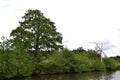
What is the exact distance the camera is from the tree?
5119 centimetres

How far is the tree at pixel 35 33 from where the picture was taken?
51188mm

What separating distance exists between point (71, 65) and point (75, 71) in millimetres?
2480

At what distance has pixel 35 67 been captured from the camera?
170 feet

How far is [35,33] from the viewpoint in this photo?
51375mm

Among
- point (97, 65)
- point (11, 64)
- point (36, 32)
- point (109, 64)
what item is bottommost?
point (11, 64)

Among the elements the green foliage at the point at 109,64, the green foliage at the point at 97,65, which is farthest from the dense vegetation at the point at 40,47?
the green foliage at the point at 109,64

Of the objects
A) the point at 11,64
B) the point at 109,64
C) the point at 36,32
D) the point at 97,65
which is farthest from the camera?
the point at 109,64

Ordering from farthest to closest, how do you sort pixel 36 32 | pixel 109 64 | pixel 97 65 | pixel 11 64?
pixel 109 64 < pixel 97 65 < pixel 36 32 < pixel 11 64

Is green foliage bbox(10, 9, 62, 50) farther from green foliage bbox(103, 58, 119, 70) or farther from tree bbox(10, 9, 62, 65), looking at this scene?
green foliage bbox(103, 58, 119, 70)

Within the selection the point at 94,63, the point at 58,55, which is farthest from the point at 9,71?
the point at 94,63

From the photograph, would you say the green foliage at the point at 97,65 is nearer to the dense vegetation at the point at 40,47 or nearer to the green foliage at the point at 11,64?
the dense vegetation at the point at 40,47

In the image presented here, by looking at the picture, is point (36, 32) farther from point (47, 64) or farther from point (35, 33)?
point (47, 64)

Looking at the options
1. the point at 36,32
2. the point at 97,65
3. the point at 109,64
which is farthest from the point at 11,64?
the point at 109,64

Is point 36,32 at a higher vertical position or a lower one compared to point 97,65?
higher
